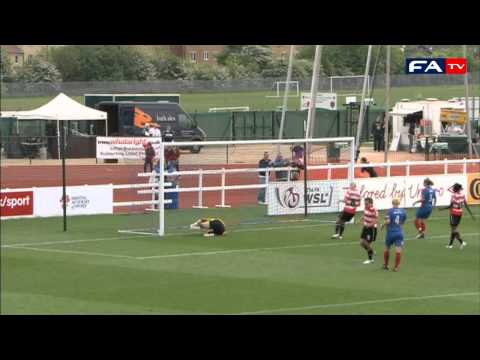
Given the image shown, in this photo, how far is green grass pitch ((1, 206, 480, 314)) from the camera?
2061cm

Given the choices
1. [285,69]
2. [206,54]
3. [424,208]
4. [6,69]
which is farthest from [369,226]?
[285,69]

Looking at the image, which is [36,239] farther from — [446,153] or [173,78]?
[173,78]

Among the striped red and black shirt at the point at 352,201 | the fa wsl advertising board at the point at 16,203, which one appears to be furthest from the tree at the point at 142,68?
the striped red and black shirt at the point at 352,201

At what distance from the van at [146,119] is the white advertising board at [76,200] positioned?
21003 mm

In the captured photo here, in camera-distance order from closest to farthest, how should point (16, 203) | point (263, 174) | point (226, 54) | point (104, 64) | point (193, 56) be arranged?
point (16, 203)
point (263, 174)
point (104, 64)
point (193, 56)
point (226, 54)

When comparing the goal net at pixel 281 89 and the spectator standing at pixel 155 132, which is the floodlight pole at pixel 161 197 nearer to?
the spectator standing at pixel 155 132

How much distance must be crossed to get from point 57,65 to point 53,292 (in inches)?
1815

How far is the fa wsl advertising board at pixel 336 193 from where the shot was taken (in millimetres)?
36562

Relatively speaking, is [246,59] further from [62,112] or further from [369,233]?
[369,233]

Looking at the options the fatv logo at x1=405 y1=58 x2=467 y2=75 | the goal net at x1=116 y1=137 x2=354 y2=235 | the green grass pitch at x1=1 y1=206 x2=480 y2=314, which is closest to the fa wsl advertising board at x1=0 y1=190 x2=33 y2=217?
the green grass pitch at x1=1 y1=206 x2=480 y2=314

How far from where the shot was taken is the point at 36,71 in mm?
63438

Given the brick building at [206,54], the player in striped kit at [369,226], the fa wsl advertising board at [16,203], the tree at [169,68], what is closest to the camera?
the player in striped kit at [369,226]

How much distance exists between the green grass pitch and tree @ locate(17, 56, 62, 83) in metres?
30.2

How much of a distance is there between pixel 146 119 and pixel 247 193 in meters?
18.7
